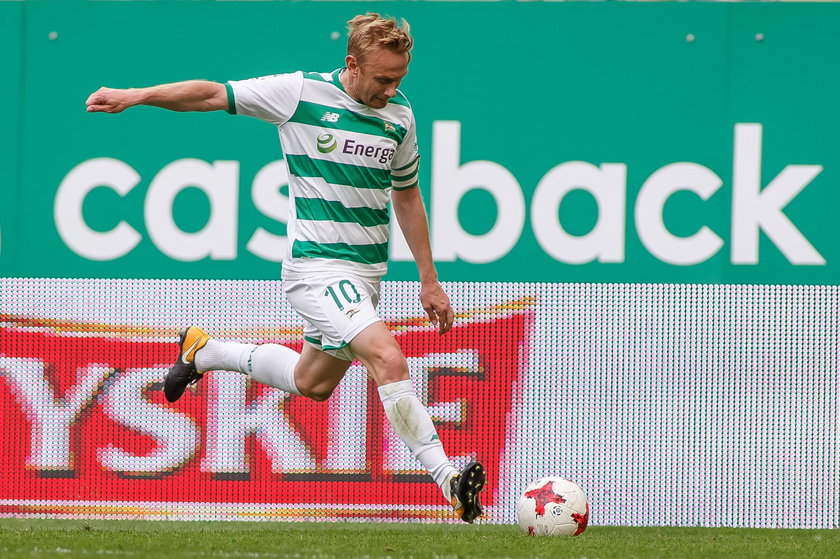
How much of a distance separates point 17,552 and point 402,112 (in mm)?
1921

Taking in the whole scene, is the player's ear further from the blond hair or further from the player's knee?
the player's knee

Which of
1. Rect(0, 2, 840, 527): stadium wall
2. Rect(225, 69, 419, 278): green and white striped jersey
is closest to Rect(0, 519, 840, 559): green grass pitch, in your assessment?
Rect(225, 69, 419, 278): green and white striped jersey

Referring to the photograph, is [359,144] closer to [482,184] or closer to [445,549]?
[445,549]

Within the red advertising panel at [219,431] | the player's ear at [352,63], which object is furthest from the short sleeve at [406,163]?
the red advertising panel at [219,431]

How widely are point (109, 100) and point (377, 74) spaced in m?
0.89

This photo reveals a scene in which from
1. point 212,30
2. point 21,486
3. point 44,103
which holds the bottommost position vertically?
point 21,486

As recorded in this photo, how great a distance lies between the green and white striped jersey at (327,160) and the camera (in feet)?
13.4

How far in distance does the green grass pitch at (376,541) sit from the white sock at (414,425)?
29cm

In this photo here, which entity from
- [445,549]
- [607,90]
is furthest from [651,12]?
[445,549]

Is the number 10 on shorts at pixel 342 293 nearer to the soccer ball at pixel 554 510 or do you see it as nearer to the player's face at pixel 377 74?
the player's face at pixel 377 74

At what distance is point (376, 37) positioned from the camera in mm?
3943

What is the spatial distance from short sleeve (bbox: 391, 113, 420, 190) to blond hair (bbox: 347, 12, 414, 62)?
0.36 m

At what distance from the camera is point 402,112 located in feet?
13.8

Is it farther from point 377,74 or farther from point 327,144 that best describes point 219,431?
point 377,74
